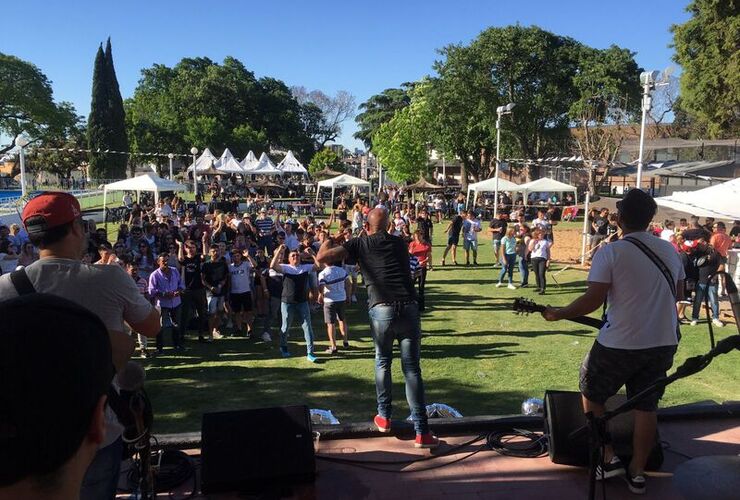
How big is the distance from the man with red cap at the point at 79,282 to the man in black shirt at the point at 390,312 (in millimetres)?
2043

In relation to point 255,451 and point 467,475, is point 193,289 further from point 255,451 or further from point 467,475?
point 467,475

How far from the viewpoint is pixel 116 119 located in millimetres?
52250

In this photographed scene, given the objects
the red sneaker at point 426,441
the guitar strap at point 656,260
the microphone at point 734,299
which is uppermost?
the guitar strap at point 656,260

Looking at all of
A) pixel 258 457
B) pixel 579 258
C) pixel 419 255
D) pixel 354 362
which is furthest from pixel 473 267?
pixel 258 457

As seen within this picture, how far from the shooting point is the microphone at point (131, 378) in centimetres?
249

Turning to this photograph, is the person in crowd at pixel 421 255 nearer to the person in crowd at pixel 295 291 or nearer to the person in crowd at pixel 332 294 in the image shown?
the person in crowd at pixel 332 294

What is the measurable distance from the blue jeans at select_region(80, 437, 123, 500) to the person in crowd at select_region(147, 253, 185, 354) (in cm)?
635

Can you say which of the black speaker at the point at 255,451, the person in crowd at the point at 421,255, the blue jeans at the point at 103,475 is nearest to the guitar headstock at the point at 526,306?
the black speaker at the point at 255,451

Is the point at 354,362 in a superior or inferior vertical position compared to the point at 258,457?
inferior

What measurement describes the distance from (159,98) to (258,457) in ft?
228

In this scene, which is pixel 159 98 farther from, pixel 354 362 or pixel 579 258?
pixel 354 362

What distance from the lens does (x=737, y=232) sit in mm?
Answer: 14352

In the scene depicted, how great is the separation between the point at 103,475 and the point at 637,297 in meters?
3.02

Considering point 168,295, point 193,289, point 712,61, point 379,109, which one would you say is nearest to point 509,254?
point 193,289
